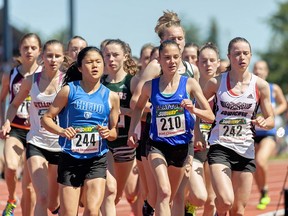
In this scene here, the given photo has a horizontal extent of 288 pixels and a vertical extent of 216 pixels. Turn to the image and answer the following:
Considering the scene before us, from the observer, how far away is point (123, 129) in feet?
39.7

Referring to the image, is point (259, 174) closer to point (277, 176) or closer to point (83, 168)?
point (83, 168)

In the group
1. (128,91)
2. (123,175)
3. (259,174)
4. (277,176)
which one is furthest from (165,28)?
(277,176)

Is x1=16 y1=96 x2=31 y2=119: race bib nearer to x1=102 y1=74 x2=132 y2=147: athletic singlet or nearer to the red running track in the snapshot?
x1=102 y1=74 x2=132 y2=147: athletic singlet

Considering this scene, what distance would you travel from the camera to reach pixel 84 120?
997 centimetres

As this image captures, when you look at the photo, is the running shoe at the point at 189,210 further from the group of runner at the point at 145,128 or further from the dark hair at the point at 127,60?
the dark hair at the point at 127,60

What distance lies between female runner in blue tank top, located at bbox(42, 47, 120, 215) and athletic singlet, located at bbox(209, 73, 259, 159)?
1.37 m

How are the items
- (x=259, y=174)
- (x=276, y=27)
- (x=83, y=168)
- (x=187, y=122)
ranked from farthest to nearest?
1. (x=276, y=27)
2. (x=259, y=174)
3. (x=187, y=122)
4. (x=83, y=168)

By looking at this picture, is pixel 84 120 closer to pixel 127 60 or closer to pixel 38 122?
pixel 38 122

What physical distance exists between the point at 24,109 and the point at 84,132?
3233mm

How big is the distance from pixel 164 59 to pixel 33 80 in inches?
65.9

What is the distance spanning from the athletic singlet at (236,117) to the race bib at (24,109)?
9.50 ft

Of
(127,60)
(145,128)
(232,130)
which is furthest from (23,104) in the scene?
(232,130)

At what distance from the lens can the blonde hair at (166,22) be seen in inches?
459

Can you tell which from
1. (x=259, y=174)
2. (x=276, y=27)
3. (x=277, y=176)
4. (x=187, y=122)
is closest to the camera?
(x=187, y=122)
